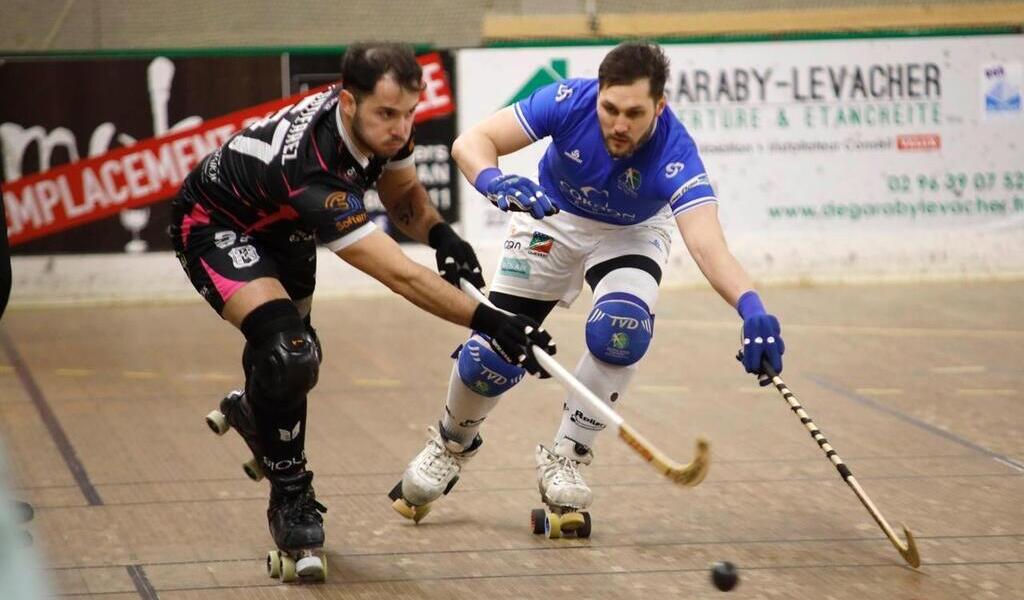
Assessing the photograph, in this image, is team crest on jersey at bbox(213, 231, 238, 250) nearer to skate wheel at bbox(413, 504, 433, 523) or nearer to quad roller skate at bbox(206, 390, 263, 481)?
quad roller skate at bbox(206, 390, 263, 481)

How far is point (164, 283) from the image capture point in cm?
1092

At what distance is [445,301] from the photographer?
4191mm

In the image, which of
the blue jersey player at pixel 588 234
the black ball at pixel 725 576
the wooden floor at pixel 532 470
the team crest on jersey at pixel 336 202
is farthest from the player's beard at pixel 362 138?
the black ball at pixel 725 576

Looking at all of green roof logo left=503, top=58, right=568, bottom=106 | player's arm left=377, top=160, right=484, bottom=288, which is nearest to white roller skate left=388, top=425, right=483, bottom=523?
player's arm left=377, top=160, right=484, bottom=288

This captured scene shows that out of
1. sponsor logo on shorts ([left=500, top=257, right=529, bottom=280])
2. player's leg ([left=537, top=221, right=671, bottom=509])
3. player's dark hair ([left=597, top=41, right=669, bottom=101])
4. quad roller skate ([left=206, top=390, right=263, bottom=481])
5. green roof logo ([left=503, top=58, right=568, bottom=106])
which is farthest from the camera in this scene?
green roof logo ([left=503, top=58, right=568, bottom=106])

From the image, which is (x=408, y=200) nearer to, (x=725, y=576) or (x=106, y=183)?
(x=725, y=576)

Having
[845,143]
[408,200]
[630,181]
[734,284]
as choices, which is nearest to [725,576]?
[734,284]

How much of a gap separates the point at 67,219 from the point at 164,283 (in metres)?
0.85

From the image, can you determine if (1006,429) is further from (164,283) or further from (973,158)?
(164,283)

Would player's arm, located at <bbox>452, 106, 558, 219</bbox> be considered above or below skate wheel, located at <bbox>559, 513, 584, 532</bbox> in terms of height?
above

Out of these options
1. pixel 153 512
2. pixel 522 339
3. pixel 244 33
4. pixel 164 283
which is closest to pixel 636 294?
pixel 522 339

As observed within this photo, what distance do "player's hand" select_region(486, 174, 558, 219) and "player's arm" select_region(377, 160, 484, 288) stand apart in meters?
0.19

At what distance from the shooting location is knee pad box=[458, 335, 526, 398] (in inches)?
197

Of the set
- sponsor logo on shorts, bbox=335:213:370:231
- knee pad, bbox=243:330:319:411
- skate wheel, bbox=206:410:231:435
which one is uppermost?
sponsor logo on shorts, bbox=335:213:370:231
